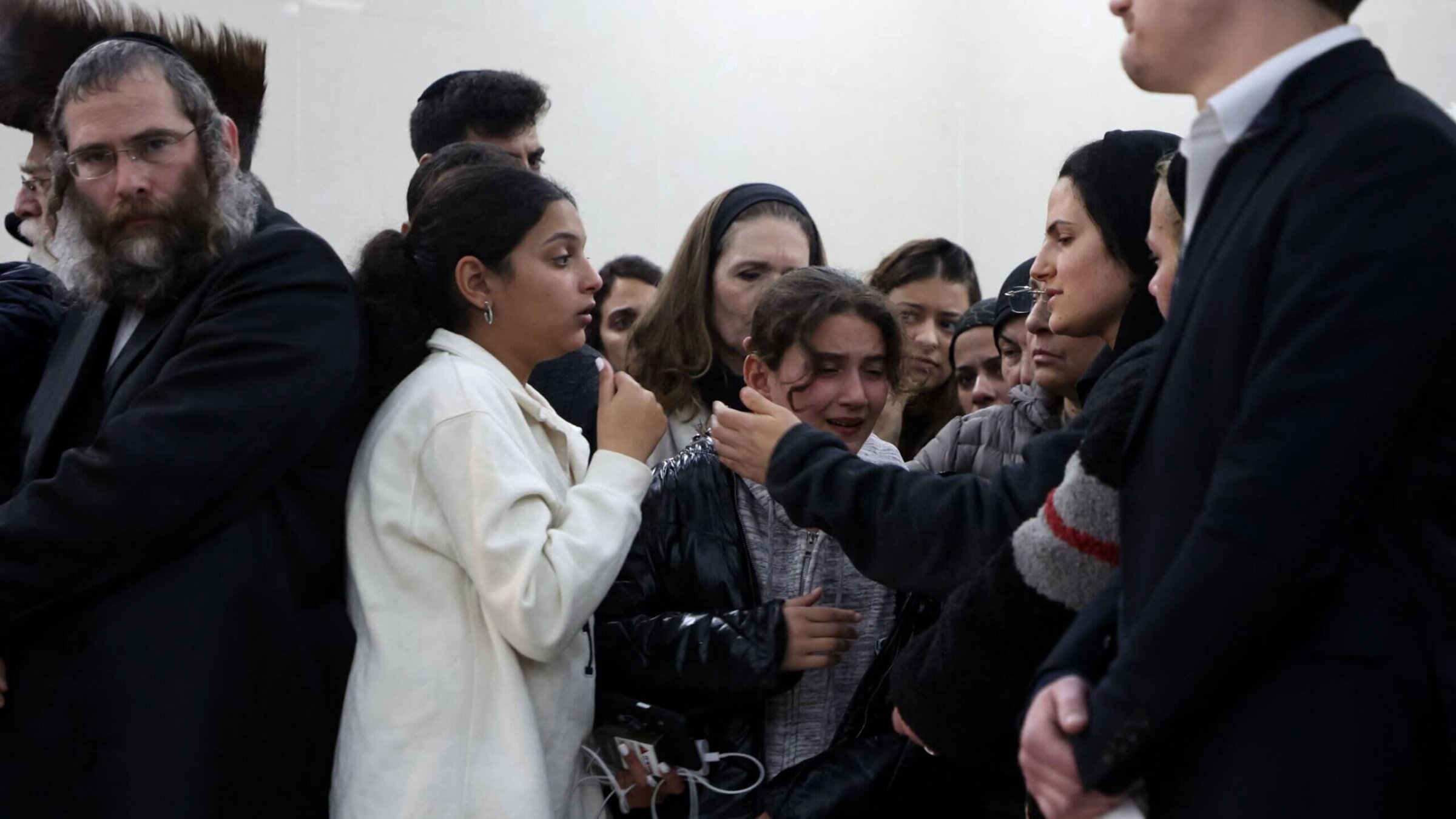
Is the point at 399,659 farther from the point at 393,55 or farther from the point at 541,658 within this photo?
the point at 393,55

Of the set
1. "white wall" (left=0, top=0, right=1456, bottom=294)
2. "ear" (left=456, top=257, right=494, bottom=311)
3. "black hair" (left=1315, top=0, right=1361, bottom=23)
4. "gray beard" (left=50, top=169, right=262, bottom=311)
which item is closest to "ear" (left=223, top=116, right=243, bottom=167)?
"gray beard" (left=50, top=169, right=262, bottom=311)

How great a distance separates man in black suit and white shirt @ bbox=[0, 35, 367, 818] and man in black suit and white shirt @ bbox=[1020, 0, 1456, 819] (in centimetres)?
124

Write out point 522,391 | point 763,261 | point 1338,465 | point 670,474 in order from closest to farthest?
1. point 1338,465
2. point 522,391
3. point 670,474
4. point 763,261

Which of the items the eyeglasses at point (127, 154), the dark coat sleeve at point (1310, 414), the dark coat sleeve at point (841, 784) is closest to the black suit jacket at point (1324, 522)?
the dark coat sleeve at point (1310, 414)

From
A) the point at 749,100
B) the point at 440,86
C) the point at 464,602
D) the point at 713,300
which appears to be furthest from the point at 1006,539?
the point at 749,100

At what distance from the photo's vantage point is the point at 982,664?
5.33ft

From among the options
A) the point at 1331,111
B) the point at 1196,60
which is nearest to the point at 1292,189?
the point at 1331,111

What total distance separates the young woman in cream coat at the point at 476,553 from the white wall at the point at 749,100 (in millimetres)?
2894

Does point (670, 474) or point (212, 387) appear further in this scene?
point (670, 474)

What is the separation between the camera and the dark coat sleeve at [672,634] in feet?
7.25

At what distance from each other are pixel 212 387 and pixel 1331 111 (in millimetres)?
1546

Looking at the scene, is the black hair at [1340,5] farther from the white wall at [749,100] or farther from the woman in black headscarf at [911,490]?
the white wall at [749,100]

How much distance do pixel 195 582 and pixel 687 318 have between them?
1.46 meters

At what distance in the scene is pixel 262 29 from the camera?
5.18 m
